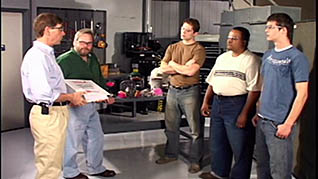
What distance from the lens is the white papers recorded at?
116 inches

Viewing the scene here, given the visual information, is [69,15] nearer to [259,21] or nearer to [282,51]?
[259,21]

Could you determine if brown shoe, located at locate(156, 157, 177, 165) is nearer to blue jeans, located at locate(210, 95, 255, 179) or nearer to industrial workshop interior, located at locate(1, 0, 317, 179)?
industrial workshop interior, located at locate(1, 0, 317, 179)

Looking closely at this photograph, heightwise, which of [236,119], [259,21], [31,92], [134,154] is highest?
[259,21]

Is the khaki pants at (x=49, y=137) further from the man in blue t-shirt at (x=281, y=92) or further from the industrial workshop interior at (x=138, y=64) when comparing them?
the man in blue t-shirt at (x=281, y=92)

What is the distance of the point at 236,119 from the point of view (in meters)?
3.27

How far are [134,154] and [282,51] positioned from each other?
244cm

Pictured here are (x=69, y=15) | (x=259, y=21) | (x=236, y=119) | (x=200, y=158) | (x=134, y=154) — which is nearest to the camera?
(x=236, y=119)

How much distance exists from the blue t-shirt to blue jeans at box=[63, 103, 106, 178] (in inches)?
62.6

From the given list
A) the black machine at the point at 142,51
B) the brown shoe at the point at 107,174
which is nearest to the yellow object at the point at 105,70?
the black machine at the point at 142,51

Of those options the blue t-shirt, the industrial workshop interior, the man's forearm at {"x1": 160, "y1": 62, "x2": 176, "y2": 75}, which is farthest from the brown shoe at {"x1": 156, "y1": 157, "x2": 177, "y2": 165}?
the blue t-shirt

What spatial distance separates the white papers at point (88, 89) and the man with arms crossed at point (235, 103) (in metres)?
1.00

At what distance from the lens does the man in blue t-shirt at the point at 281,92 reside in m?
2.53

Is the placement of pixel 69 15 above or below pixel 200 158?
above

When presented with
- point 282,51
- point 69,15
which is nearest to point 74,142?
point 282,51
